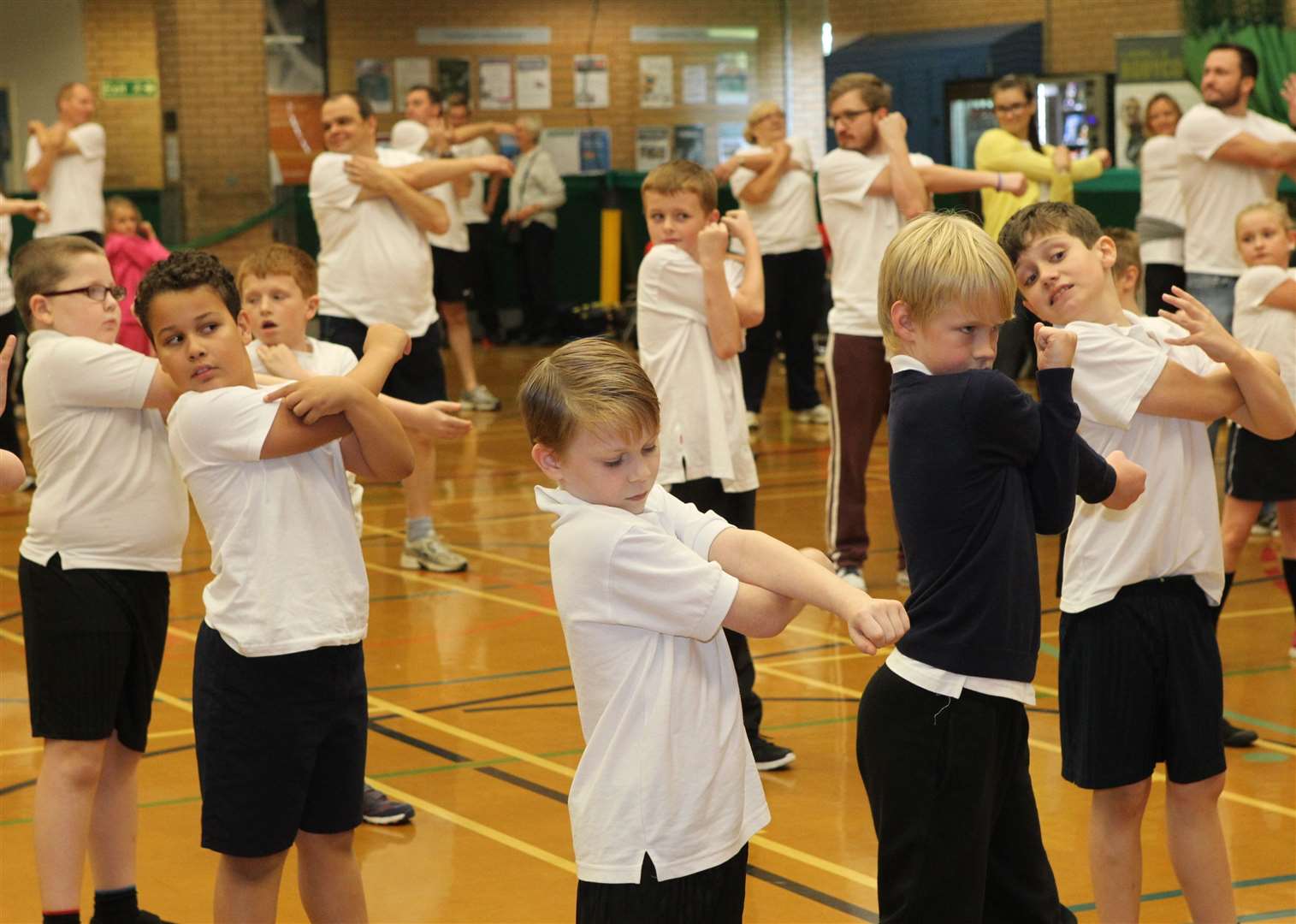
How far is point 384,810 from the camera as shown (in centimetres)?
455

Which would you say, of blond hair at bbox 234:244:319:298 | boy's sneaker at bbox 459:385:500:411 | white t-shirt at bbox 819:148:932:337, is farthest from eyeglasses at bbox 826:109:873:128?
boy's sneaker at bbox 459:385:500:411

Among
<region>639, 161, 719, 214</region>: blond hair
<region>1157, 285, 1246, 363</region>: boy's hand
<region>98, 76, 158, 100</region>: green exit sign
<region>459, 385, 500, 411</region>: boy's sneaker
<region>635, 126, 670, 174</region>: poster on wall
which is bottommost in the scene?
<region>459, 385, 500, 411</region>: boy's sneaker

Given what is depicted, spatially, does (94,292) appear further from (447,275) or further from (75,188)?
(75,188)

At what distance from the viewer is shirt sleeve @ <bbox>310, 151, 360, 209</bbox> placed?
7.70 meters

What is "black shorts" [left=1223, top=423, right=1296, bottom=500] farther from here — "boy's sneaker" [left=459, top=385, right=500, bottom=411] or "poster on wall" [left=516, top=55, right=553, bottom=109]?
"poster on wall" [left=516, top=55, right=553, bottom=109]

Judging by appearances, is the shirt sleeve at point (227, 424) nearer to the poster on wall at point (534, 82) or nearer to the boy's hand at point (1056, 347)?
the boy's hand at point (1056, 347)

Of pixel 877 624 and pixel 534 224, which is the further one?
pixel 534 224

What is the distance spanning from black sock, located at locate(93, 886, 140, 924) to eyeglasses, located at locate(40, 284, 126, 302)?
51.4 inches

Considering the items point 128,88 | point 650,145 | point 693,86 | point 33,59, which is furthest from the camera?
point 128,88

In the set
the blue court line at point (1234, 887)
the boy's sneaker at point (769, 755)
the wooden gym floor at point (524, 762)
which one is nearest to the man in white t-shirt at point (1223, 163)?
the wooden gym floor at point (524, 762)

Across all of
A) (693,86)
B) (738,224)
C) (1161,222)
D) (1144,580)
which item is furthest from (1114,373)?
(693,86)

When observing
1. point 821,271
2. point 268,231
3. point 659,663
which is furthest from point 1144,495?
point 268,231

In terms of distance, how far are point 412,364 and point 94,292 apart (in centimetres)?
356

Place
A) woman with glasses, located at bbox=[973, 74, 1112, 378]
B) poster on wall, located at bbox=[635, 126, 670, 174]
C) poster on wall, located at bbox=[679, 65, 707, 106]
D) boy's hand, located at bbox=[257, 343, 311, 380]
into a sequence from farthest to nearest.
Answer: poster on wall, located at bbox=[679, 65, 707, 106] → poster on wall, located at bbox=[635, 126, 670, 174] → woman with glasses, located at bbox=[973, 74, 1112, 378] → boy's hand, located at bbox=[257, 343, 311, 380]
